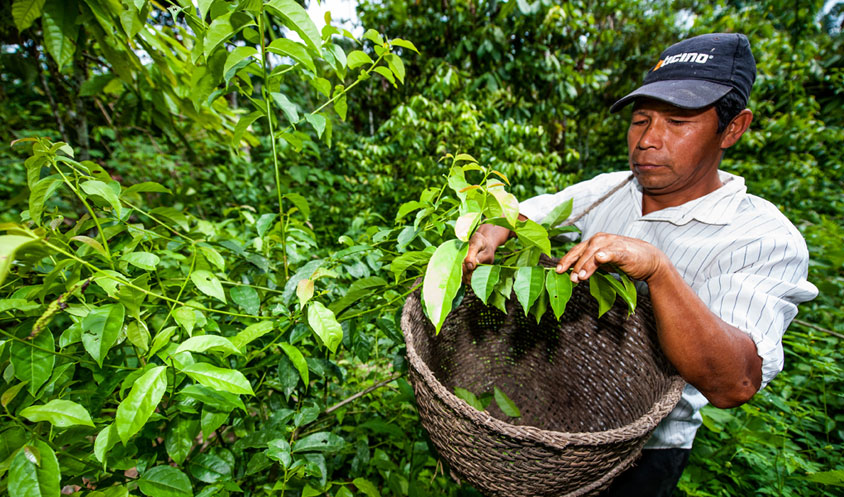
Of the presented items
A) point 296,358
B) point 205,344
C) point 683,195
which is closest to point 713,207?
point 683,195

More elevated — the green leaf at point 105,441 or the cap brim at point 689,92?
the cap brim at point 689,92

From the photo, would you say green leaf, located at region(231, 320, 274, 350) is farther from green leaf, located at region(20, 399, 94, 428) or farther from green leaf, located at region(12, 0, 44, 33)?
green leaf, located at region(12, 0, 44, 33)

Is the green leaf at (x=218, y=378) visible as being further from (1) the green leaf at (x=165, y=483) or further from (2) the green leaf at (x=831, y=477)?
(2) the green leaf at (x=831, y=477)

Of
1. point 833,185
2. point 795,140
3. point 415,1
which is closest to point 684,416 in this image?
point 415,1

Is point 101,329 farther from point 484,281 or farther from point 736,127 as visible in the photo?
point 736,127

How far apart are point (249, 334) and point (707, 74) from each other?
4.07 ft

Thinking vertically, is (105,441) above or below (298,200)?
below

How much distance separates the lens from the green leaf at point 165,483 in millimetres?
588

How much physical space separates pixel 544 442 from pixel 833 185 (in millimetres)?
5764

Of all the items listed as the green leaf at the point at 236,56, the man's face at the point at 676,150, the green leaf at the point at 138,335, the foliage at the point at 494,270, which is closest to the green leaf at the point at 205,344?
the green leaf at the point at 138,335

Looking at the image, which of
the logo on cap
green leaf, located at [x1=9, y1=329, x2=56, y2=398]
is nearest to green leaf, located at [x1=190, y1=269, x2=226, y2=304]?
green leaf, located at [x1=9, y1=329, x2=56, y2=398]

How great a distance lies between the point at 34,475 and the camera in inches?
17.7

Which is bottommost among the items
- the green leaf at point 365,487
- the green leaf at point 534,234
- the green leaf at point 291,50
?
the green leaf at point 365,487

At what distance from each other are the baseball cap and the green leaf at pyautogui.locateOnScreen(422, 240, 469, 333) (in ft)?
2.51
